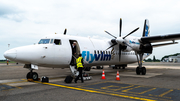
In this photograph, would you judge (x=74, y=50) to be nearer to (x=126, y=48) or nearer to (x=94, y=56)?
(x=94, y=56)

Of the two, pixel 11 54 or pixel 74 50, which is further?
pixel 74 50

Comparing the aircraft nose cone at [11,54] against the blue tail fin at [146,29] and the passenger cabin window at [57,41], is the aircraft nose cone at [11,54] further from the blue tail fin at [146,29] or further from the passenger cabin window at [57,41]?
the blue tail fin at [146,29]

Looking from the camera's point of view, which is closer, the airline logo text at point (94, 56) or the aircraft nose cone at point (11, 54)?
the aircraft nose cone at point (11, 54)

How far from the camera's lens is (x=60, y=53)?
10438 mm

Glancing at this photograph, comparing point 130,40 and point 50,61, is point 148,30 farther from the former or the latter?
point 50,61

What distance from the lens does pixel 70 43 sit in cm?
1173

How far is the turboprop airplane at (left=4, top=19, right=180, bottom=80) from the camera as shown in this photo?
907 centimetres

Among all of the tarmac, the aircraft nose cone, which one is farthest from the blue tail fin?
the aircraft nose cone

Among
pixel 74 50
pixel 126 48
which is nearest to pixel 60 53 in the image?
pixel 74 50

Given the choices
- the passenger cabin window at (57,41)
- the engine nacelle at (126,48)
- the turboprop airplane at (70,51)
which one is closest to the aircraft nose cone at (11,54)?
the turboprop airplane at (70,51)

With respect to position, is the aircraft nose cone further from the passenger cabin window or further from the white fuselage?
the passenger cabin window

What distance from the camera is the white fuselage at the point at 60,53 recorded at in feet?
28.8

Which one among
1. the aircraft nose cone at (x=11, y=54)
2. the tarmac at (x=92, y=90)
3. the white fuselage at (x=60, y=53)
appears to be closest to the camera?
the tarmac at (x=92, y=90)

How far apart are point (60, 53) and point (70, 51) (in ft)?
3.07
